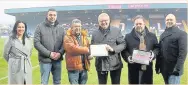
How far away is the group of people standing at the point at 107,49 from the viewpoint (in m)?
3.32

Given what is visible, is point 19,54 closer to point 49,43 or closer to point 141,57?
point 49,43

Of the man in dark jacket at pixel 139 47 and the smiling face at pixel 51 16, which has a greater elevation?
the smiling face at pixel 51 16

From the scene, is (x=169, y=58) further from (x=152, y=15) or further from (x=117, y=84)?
(x=152, y=15)

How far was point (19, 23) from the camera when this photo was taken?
3.54 m

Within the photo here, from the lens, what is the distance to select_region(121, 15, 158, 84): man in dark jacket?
132 inches

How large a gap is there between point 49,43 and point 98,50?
0.64 meters

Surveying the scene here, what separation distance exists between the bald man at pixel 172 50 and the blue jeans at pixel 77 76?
0.94m

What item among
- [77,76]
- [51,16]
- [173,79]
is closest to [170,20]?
[173,79]

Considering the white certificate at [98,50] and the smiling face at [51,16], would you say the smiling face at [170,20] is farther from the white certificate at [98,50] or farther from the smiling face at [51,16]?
the smiling face at [51,16]

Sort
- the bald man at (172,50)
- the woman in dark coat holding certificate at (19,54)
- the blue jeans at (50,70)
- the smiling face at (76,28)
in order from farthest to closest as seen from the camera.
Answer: the blue jeans at (50,70) < the woman in dark coat holding certificate at (19,54) < the smiling face at (76,28) < the bald man at (172,50)

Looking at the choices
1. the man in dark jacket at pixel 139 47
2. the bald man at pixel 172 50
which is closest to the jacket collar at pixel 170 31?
the bald man at pixel 172 50

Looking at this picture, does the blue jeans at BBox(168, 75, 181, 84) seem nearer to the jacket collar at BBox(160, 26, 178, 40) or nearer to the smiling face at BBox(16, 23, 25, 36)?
the jacket collar at BBox(160, 26, 178, 40)

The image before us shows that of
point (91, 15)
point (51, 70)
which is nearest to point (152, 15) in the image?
point (91, 15)

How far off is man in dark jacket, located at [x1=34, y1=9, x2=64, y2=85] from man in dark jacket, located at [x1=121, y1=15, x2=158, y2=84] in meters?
0.80
